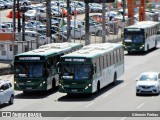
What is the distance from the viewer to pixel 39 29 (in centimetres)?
8188

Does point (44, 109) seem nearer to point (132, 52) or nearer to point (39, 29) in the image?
point (132, 52)

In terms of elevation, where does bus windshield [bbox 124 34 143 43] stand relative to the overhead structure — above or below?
below

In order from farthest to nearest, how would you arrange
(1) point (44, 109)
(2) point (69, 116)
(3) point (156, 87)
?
(3) point (156, 87), (1) point (44, 109), (2) point (69, 116)

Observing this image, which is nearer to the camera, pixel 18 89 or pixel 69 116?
pixel 69 116

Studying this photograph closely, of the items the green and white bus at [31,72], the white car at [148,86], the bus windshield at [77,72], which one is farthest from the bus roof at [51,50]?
the white car at [148,86]

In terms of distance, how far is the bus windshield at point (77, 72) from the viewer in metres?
41.5

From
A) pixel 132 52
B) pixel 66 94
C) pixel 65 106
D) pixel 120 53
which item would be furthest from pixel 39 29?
pixel 65 106

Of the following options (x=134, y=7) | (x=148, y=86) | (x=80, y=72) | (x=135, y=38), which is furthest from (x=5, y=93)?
(x=134, y=7)

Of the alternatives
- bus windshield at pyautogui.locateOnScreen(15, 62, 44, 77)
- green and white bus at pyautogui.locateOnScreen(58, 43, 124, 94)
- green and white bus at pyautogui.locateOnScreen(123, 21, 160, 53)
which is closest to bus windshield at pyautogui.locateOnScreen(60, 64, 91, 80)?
green and white bus at pyautogui.locateOnScreen(58, 43, 124, 94)

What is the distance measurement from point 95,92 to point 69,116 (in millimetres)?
9051

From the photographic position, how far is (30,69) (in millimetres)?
43031

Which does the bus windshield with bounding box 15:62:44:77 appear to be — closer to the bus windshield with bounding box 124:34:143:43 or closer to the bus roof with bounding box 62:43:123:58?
the bus roof with bounding box 62:43:123:58

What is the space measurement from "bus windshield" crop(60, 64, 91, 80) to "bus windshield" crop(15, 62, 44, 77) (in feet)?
6.40

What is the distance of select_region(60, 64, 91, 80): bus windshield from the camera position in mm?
41544
